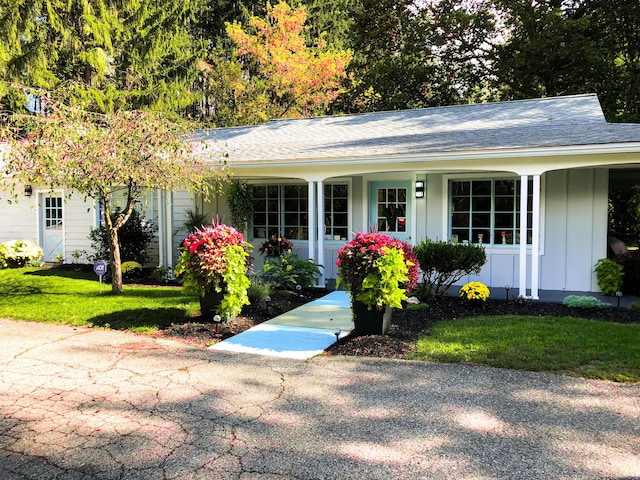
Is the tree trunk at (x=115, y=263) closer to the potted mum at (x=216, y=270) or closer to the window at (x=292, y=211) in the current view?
the potted mum at (x=216, y=270)

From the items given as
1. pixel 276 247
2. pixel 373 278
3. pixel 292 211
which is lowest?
pixel 373 278

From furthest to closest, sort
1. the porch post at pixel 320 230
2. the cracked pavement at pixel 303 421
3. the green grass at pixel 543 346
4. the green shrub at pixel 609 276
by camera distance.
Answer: the porch post at pixel 320 230 < the green shrub at pixel 609 276 < the green grass at pixel 543 346 < the cracked pavement at pixel 303 421

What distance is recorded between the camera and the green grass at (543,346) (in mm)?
4676

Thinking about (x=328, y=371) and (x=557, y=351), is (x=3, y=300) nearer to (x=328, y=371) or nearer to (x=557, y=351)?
(x=328, y=371)

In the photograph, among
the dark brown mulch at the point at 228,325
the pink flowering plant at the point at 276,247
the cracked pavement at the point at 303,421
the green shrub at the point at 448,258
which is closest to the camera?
the cracked pavement at the point at 303,421

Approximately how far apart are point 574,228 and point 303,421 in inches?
279

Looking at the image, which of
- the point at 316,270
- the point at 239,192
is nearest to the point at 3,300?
the point at 239,192

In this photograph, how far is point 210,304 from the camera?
6.55 metres

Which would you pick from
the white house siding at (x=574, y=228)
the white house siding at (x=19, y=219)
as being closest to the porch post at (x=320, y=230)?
the white house siding at (x=574, y=228)

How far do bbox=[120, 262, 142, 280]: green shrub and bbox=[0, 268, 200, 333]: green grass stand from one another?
2.12ft

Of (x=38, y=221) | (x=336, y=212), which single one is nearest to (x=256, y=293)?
(x=336, y=212)

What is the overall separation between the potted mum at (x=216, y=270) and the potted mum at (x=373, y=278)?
1.41 m

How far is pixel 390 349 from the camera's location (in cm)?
537

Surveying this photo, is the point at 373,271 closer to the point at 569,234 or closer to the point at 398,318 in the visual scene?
the point at 398,318
